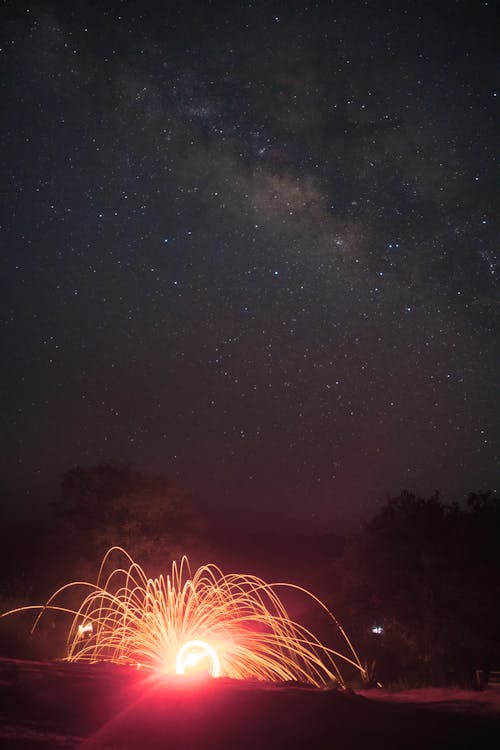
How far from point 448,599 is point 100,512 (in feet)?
60.9

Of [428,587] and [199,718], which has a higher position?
[428,587]

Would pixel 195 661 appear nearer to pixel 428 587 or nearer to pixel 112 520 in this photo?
pixel 428 587

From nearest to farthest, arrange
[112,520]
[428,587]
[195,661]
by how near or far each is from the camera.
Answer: [195,661] < [428,587] < [112,520]

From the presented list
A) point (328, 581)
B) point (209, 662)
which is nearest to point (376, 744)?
point (209, 662)

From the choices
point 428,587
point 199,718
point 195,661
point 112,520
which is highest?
point 112,520

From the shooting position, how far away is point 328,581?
46.7m

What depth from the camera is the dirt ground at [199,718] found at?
299 inches

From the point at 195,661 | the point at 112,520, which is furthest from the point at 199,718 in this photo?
the point at 112,520

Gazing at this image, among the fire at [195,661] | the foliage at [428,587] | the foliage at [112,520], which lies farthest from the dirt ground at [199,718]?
the foliage at [112,520]

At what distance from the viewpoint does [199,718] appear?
8141mm

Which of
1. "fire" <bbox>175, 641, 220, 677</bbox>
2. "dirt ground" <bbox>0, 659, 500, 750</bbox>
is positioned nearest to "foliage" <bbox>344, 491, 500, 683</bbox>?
"fire" <bbox>175, 641, 220, 677</bbox>

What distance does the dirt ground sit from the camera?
7594 mm

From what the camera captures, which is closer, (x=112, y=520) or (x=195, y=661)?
(x=195, y=661)

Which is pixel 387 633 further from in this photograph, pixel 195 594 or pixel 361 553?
pixel 195 594
